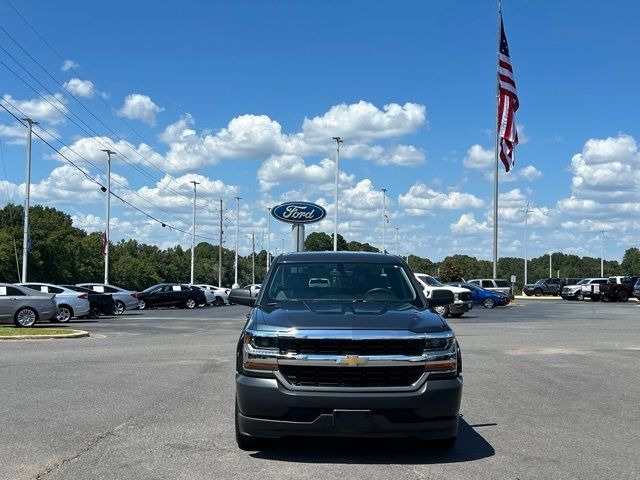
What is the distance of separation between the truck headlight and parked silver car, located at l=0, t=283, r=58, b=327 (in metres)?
19.4

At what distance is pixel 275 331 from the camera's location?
6230 mm

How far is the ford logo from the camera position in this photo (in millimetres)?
36062

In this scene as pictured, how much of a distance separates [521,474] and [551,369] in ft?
24.7

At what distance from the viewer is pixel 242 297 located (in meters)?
8.06

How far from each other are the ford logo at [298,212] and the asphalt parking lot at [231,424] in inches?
809

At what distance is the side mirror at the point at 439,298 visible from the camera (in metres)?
7.81

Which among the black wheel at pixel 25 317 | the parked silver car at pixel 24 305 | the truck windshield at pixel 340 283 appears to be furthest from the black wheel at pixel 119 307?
the truck windshield at pixel 340 283

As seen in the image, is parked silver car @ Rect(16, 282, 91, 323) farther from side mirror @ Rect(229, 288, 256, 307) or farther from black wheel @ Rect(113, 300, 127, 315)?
side mirror @ Rect(229, 288, 256, 307)

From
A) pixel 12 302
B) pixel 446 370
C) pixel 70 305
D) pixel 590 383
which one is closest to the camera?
pixel 446 370

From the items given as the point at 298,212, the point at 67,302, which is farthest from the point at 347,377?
the point at 298,212

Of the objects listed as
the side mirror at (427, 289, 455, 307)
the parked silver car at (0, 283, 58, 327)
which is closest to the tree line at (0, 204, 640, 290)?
the parked silver car at (0, 283, 58, 327)

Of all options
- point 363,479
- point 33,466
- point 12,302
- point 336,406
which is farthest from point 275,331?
point 12,302

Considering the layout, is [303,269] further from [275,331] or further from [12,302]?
[12,302]

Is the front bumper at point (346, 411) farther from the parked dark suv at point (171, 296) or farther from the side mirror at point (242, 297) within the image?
the parked dark suv at point (171, 296)
